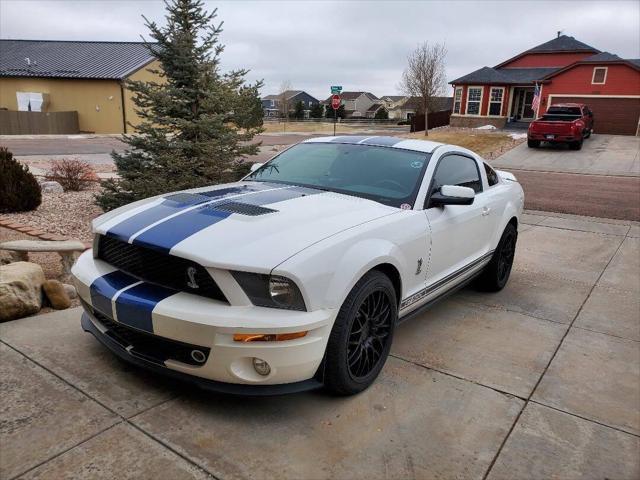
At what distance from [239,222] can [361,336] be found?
0.99 m

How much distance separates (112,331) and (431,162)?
2610mm

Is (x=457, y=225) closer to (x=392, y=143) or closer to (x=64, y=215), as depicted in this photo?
(x=392, y=143)

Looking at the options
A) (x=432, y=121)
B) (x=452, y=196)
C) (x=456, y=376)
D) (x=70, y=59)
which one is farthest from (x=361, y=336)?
(x=70, y=59)

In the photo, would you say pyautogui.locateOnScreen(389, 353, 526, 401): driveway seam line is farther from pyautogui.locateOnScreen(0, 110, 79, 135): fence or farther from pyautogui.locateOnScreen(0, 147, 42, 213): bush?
pyautogui.locateOnScreen(0, 110, 79, 135): fence

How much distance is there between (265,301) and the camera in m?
2.58

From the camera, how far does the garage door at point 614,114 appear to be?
2908 cm

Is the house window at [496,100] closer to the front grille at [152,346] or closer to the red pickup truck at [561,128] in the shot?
the red pickup truck at [561,128]

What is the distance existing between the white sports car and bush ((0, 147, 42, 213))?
491 cm

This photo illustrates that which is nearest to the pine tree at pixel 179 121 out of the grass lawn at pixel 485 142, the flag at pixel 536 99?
the grass lawn at pixel 485 142

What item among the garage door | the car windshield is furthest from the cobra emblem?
the garage door

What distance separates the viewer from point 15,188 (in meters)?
7.37

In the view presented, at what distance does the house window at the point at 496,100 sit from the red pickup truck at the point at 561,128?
40.6ft

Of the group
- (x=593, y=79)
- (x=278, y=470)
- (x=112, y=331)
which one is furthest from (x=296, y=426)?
(x=593, y=79)

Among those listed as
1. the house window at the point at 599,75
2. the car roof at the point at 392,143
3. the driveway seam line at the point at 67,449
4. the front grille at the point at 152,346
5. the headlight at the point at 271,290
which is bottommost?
the driveway seam line at the point at 67,449
